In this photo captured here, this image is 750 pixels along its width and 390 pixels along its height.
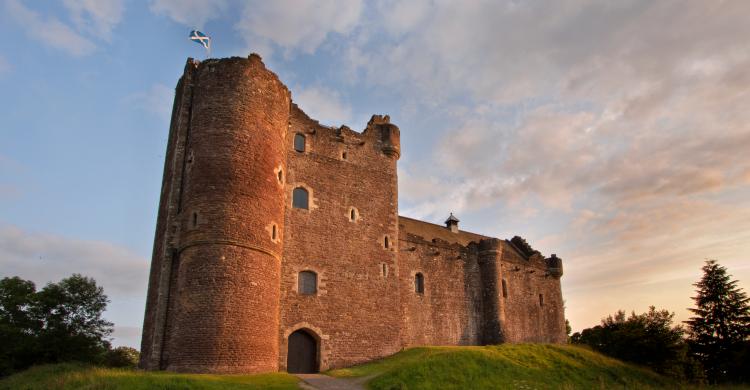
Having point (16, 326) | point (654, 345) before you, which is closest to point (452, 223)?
point (654, 345)

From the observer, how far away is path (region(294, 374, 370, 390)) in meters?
20.0

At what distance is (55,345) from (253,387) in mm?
23253

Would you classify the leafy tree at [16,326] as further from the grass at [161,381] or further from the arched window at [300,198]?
the arched window at [300,198]

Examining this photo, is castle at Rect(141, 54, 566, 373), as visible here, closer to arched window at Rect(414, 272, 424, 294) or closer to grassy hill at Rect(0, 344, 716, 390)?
arched window at Rect(414, 272, 424, 294)

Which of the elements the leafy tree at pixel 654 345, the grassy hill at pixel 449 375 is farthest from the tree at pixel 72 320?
the leafy tree at pixel 654 345

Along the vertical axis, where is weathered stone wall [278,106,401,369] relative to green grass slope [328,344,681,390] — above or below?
above

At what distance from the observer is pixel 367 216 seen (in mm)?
28984

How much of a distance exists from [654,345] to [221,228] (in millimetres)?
24947

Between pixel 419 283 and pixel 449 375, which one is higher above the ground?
pixel 419 283

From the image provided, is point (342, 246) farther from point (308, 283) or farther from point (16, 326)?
point (16, 326)

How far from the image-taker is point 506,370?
22.9 metres

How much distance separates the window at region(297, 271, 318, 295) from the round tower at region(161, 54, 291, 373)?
6.09 feet

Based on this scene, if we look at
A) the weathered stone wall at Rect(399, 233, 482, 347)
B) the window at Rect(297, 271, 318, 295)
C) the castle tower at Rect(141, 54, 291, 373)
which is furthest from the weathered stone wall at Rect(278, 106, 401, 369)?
the weathered stone wall at Rect(399, 233, 482, 347)

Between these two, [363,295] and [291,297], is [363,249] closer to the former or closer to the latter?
[363,295]
